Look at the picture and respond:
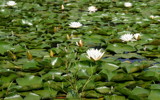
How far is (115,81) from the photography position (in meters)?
1.76

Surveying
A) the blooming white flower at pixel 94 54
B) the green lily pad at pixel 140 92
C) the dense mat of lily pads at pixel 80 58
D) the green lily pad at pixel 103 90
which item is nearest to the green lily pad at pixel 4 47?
the dense mat of lily pads at pixel 80 58

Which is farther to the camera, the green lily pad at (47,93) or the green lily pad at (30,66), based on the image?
the green lily pad at (30,66)

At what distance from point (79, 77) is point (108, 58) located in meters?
0.44

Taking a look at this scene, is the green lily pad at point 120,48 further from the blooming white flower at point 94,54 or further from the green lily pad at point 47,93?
the green lily pad at point 47,93

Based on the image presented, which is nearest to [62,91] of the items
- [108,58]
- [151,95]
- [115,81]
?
[115,81]

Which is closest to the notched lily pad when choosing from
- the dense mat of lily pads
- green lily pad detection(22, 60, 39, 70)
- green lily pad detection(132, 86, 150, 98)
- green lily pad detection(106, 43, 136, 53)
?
the dense mat of lily pads

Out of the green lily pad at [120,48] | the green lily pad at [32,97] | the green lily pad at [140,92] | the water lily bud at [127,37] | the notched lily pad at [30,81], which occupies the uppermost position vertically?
the water lily bud at [127,37]

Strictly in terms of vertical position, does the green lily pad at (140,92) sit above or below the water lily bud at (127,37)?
below

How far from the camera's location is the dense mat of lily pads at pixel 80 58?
1592 mm

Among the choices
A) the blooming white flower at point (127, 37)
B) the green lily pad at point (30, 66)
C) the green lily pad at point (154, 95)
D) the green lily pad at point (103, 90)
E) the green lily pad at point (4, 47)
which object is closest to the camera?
the green lily pad at point (154, 95)

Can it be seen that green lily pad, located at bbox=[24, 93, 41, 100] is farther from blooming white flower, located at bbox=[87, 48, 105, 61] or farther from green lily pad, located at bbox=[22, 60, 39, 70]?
blooming white flower, located at bbox=[87, 48, 105, 61]

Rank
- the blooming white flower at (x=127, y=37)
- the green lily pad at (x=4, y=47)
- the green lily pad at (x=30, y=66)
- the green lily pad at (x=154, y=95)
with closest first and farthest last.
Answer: the green lily pad at (x=154, y=95) → the green lily pad at (x=30, y=66) → the green lily pad at (x=4, y=47) → the blooming white flower at (x=127, y=37)

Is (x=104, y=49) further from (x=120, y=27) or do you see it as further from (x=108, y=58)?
(x=120, y=27)

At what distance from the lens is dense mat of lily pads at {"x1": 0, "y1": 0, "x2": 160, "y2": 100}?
1592 millimetres
